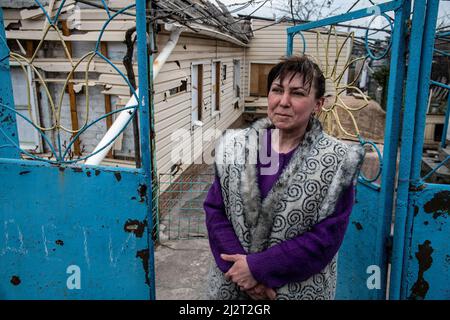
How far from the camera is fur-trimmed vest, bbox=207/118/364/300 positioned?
157 centimetres

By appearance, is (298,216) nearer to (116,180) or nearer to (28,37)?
(116,180)

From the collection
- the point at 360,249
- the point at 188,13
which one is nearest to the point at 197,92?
the point at 188,13

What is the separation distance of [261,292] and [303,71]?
1036mm

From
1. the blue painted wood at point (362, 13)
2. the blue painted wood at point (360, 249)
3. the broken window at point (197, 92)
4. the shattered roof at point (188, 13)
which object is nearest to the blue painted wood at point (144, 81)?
the blue painted wood at point (362, 13)

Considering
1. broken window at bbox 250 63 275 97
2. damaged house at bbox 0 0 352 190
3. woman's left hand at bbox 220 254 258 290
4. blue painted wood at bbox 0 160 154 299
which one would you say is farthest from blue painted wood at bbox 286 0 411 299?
broken window at bbox 250 63 275 97

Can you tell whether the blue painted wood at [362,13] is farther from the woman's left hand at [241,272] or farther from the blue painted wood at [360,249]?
the woman's left hand at [241,272]

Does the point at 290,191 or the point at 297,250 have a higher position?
the point at 290,191

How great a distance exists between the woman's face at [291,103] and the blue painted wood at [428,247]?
2.39 ft

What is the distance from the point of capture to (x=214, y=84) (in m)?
9.48

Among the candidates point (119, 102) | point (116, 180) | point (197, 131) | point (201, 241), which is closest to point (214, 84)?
point (197, 131)

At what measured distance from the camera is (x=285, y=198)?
1.59 m

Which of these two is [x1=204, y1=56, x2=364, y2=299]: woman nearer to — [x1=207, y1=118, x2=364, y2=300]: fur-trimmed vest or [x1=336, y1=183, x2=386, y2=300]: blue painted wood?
[x1=207, y1=118, x2=364, y2=300]: fur-trimmed vest

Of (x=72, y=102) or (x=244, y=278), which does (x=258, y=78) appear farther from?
(x=244, y=278)

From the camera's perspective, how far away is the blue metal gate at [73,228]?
205cm
